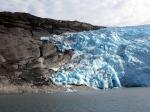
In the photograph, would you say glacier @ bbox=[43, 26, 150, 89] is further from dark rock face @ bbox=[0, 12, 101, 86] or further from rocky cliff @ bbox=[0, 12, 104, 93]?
rocky cliff @ bbox=[0, 12, 104, 93]

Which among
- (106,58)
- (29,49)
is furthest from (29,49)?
(106,58)

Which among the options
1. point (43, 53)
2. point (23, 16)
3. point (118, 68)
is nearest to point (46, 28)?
point (23, 16)

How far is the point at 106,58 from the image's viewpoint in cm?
6544

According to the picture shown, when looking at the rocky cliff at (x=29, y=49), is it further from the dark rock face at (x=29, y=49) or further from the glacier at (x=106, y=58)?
the glacier at (x=106, y=58)

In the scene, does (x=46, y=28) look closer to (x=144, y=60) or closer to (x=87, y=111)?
(x=144, y=60)

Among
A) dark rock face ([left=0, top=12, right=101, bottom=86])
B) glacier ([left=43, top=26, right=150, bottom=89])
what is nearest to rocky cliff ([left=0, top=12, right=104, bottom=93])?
dark rock face ([left=0, top=12, right=101, bottom=86])

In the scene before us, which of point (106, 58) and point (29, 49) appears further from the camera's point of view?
point (29, 49)

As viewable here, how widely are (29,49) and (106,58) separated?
39.7 ft

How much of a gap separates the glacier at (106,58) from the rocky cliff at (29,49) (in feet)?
6.59

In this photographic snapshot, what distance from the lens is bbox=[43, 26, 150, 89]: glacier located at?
61125 millimetres

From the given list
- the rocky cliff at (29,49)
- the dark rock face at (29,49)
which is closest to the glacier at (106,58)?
the dark rock face at (29,49)

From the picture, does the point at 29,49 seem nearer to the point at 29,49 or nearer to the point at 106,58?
the point at 29,49

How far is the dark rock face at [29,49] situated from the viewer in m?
60.7

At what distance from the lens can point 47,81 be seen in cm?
5991
